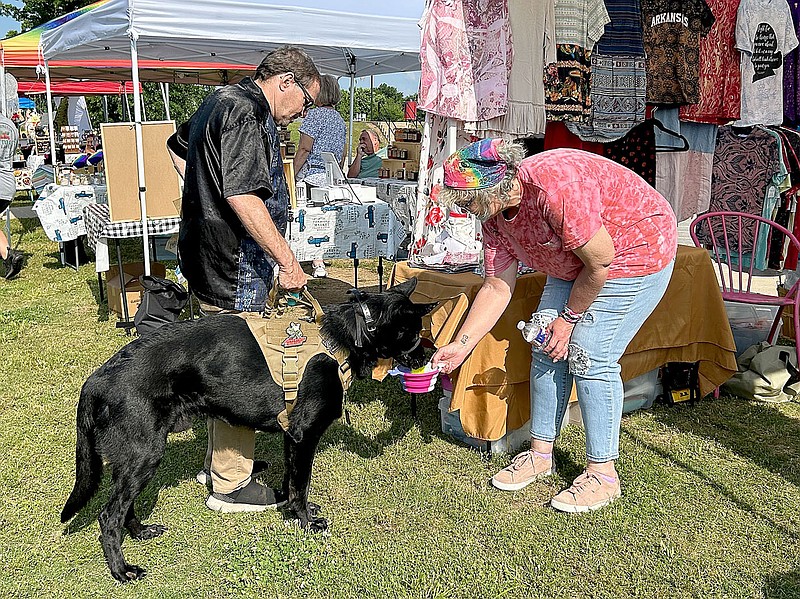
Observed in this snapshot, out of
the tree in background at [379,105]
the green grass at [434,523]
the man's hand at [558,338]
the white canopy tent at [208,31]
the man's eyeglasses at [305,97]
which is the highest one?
the tree in background at [379,105]

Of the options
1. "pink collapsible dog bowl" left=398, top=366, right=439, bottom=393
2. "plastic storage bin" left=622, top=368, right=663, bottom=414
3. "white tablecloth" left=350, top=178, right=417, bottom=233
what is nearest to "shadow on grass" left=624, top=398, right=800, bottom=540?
"plastic storage bin" left=622, top=368, right=663, bottom=414

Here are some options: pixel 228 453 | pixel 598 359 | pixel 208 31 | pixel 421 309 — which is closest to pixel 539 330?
pixel 598 359

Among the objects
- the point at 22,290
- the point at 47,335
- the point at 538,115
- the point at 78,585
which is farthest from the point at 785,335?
the point at 22,290

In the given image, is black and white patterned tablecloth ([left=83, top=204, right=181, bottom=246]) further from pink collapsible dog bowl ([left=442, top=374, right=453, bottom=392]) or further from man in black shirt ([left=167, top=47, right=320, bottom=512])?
pink collapsible dog bowl ([left=442, top=374, right=453, bottom=392])

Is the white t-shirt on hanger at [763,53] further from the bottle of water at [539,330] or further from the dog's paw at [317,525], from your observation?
the dog's paw at [317,525]

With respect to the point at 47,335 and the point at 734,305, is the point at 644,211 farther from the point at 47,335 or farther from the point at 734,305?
the point at 47,335

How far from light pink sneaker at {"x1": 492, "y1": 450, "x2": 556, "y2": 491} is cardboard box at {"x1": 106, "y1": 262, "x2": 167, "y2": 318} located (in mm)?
3526

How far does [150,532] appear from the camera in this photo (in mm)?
2715

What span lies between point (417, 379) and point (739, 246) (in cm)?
277

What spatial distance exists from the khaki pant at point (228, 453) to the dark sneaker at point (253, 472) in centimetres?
19

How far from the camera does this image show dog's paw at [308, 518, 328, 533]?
2.74 m

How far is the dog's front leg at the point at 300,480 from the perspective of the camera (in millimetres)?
2609

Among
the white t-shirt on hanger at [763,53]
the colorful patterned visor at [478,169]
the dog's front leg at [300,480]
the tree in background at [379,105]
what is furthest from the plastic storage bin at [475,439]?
the tree in background at [379,105]

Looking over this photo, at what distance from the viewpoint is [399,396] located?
414 cm
